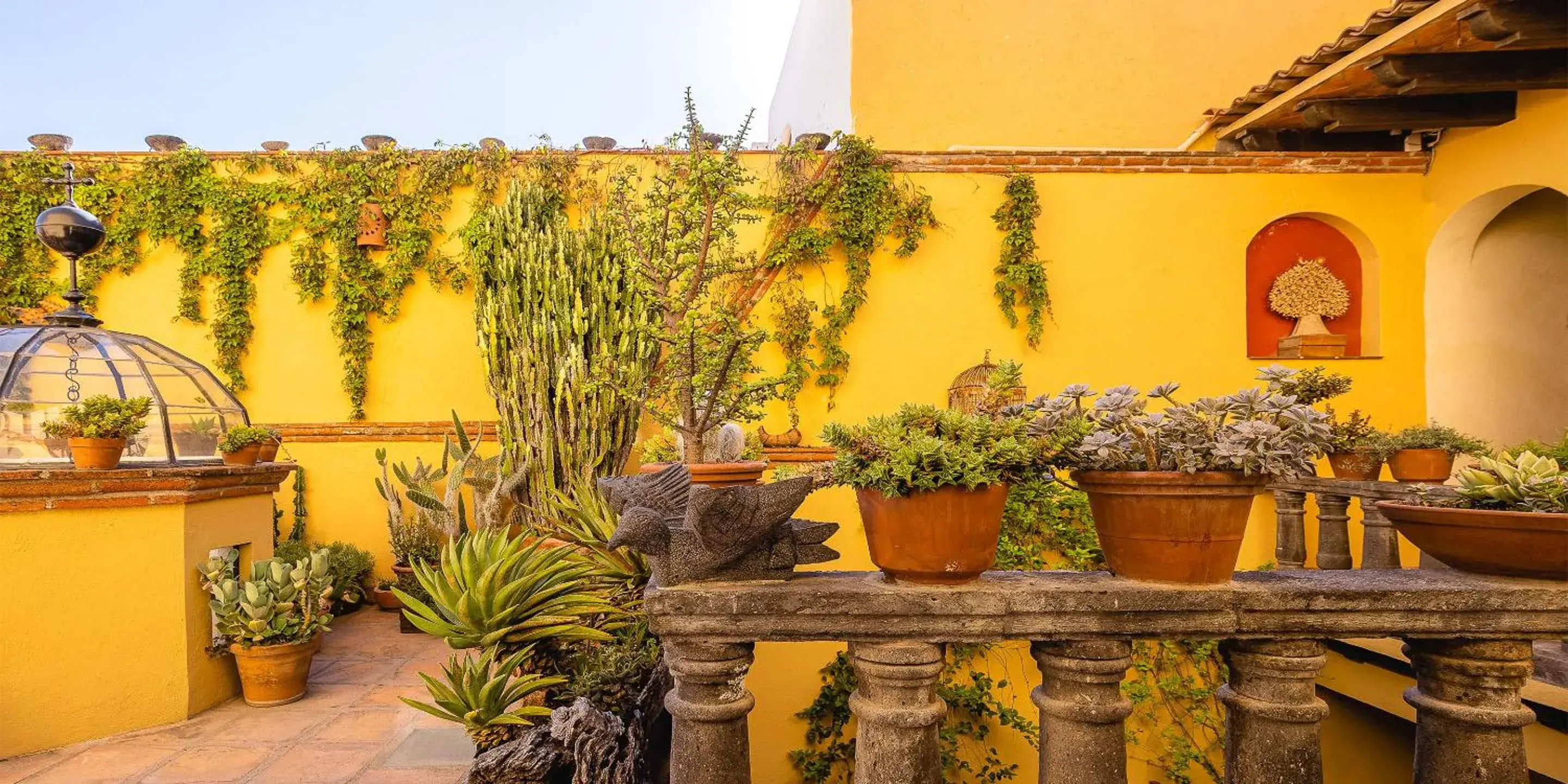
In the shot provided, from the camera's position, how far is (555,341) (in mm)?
5566

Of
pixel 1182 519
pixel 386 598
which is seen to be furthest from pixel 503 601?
pixel 386 598

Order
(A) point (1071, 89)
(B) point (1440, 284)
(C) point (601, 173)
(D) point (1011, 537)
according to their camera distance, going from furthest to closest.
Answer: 1. (A) point (1071, 89)
2. (C) point (601, 173)
3. (B) point (1440, 284)
4. (D) point (1011, 537)

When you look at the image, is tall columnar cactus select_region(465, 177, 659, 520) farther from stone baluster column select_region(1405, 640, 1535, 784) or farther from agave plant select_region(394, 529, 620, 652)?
stone baluster column select_region(1405, 640, 1535, 784)

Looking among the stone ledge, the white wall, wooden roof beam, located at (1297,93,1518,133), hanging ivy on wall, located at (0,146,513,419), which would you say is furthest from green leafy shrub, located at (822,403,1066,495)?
the white wall

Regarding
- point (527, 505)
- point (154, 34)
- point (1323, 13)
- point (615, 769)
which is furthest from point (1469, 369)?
point (154, 34)

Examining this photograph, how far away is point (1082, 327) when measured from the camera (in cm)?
621

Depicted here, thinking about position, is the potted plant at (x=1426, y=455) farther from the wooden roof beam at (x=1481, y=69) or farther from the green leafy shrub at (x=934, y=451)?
the green leafy shrub at (x=934, y=451)

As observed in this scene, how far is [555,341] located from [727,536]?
4164mm

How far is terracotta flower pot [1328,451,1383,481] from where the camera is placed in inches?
187

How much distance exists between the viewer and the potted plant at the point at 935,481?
166cm

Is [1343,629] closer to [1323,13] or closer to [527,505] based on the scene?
[527,505]

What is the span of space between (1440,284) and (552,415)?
6.99 m

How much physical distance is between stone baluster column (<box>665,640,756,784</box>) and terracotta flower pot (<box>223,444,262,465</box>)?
413 centimetres

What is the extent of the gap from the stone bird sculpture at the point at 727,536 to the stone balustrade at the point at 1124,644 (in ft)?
0.32
